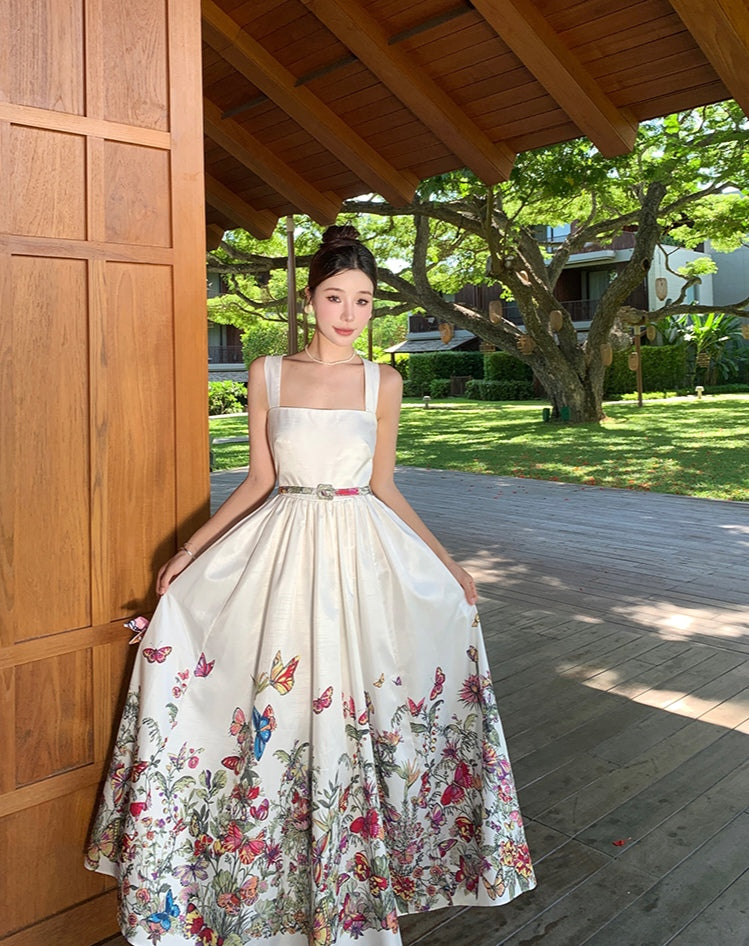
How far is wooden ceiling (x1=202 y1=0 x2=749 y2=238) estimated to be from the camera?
3.52 metres

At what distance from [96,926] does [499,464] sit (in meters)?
9.05

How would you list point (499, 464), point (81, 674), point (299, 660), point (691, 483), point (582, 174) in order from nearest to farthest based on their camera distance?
1. point (299, 660)
2. point (81, 674)
3. point (691, 483)
4. point (582, 174)
5. point (499, 464)


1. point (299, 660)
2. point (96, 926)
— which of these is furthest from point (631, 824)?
point (96, 926)

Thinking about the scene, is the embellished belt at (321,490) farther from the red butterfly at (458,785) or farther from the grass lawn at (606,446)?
the grass lawn at (606,446)

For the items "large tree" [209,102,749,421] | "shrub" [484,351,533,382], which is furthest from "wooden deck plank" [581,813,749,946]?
"shrub" [484,351,533,382]

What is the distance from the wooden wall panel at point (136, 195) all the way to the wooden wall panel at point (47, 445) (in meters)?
0.13

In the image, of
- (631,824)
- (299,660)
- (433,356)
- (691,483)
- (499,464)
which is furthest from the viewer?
(433,356)

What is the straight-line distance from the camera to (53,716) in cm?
197

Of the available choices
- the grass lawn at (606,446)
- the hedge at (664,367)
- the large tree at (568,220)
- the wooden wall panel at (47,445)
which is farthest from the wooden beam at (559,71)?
the hedge at (664,367)

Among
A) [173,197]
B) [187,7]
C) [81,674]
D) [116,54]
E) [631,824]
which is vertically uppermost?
[187,7]

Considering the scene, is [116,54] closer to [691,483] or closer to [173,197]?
[173,197]

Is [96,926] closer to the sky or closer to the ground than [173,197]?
closer to the ground

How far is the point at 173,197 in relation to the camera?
6.74 ft

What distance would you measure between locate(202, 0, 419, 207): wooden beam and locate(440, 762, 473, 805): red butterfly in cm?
341
